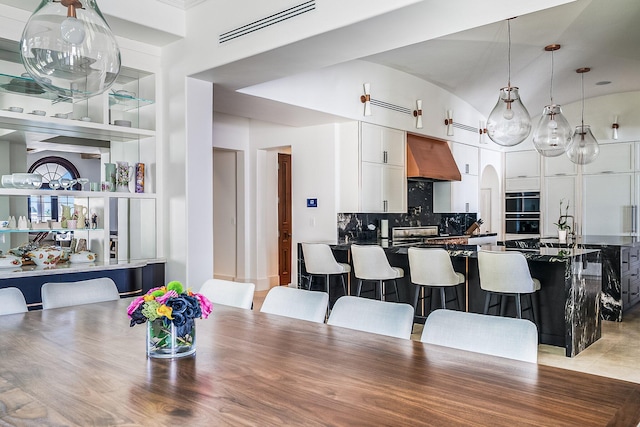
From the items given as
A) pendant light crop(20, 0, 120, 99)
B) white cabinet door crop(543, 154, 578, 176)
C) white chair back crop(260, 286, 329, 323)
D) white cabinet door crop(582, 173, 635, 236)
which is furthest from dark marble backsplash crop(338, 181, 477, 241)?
pendant light crop(20, 0, 120, 99)

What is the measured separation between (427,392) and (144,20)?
390 cm

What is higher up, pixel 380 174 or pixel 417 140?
pixel 417 140

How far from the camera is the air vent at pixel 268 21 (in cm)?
354

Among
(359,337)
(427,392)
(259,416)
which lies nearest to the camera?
(259,416)

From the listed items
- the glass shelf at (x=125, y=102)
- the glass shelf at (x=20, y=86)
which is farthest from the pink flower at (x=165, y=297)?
the glass shelf at (x=125, y=102)

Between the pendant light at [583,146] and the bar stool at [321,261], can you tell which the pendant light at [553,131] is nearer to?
the pendant light at [583,146]

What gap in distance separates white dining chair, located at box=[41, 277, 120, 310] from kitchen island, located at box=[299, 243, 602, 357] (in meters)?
2.90

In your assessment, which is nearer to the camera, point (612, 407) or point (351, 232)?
point (612, 407)

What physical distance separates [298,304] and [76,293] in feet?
4.68

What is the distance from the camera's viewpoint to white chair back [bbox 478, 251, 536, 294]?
4.12 m

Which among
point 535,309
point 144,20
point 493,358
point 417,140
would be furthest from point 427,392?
point 417,140

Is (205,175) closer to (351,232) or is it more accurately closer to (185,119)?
(185,119)

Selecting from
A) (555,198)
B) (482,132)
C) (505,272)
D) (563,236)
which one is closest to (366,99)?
(563,236)

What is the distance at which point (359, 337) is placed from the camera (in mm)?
2135
